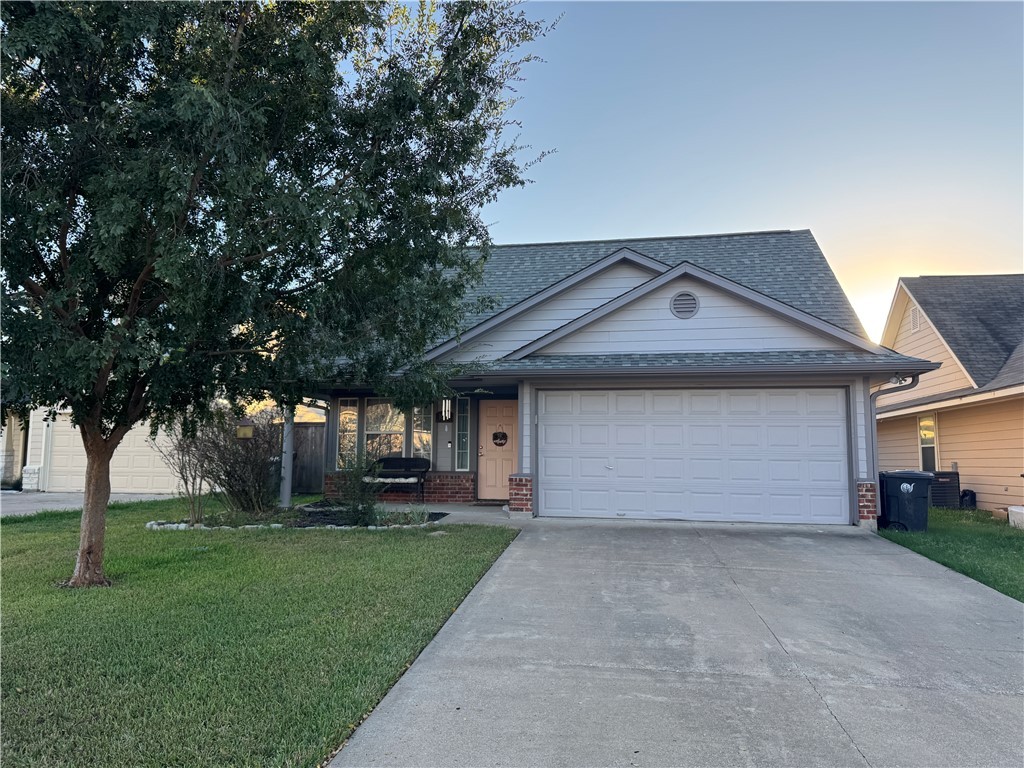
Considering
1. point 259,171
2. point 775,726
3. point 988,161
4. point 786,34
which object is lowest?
point 775,726

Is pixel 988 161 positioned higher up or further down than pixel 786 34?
further down

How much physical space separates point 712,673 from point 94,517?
20.7 ft

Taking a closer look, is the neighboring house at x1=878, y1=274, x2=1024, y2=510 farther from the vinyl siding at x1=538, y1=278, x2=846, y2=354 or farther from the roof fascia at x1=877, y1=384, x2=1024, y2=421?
the vinyl siding at x1=538, y1=278, x2=846, y2=354

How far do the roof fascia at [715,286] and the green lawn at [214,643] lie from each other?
427cm

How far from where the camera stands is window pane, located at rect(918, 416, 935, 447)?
15.9 meters

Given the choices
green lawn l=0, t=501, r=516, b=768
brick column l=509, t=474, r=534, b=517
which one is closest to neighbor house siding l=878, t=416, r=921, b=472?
brick column l=509, t=474, r=534, b=517

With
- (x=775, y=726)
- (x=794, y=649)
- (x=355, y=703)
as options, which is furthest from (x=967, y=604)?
(x=355, y=703)

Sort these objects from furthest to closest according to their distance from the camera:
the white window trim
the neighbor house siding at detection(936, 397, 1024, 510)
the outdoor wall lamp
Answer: the white window trim < the outdoor wall lamp < the neighbor house siding at detection(936, 397, 1024, 510)

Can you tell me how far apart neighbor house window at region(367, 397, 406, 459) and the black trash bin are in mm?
9358

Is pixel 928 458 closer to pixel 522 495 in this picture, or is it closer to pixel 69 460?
pixel 522 495

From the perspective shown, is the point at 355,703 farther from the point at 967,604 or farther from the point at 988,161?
the point at 988,161

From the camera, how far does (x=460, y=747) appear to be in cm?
314

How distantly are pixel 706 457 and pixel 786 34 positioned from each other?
6.97 m

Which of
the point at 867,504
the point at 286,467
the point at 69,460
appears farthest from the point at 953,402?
the point at 69,460
